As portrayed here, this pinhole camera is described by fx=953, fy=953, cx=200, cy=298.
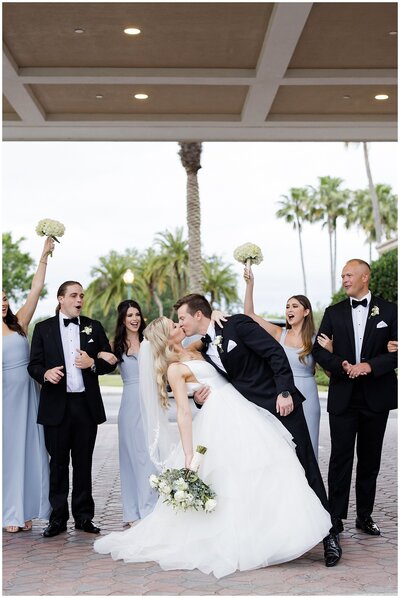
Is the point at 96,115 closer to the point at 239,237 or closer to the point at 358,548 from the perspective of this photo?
the point at 358,548

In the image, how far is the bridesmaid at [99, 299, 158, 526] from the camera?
820 cm

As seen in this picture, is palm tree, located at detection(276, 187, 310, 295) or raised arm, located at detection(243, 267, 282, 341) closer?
raised arm, located at detection(243, 267, 282, 341)

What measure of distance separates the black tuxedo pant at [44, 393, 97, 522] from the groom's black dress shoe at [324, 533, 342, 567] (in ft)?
7.64

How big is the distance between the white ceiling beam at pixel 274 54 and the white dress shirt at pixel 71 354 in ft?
11.5

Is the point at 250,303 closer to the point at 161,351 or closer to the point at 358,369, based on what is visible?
the point at 358,369

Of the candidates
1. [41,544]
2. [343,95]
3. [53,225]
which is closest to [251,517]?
[41,544]

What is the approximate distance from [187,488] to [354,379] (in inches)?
78.5

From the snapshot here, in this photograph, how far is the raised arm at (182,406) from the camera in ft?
21.3

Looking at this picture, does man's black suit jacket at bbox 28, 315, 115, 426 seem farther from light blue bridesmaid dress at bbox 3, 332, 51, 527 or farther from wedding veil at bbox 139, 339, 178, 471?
wedding veil at bbox 139, 339, 178, 471

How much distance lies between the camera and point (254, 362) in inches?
268

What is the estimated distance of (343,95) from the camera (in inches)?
484

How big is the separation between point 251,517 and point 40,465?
2.39 meters

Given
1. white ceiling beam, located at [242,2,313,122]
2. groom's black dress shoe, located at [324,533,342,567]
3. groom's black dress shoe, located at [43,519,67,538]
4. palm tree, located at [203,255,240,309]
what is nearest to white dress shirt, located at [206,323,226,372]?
groom's black dress shoe, located at [324,533,342,567]

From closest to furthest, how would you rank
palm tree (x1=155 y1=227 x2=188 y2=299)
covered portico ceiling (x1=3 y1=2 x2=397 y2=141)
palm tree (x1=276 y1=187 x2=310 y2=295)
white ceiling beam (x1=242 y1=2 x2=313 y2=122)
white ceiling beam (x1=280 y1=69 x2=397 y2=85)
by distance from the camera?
white ceiling beam (x1=242 y1=2 x2=313 y2=122) → covered portico ceiling (x1=3 y1=2 x2=397 y2=141) → white ceiling beam (x1=280 y1=69 x2=397 y2=85) → palm tree (x1=155 y1=227 x2=188 y2=299) → palm tree (x1=276 y1=187 x2=310 y2=295)
